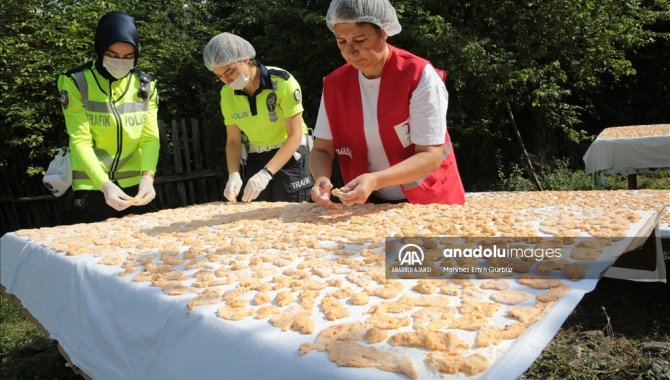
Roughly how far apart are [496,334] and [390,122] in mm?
1135

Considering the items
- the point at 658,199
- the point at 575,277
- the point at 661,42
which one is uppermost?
the point at 661,42

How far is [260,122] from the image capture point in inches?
103

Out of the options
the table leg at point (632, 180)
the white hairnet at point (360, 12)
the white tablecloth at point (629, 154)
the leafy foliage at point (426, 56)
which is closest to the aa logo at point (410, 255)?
the white hairnet at point (360, 12)

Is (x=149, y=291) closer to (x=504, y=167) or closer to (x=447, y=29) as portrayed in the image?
(x=447, y=29)

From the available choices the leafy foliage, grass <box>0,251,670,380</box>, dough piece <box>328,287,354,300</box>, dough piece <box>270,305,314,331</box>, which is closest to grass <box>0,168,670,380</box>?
grass <box>0,251,670,380</box>

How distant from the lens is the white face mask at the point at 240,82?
8.22 feet

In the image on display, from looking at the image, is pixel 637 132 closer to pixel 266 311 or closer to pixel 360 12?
pixel 360 12

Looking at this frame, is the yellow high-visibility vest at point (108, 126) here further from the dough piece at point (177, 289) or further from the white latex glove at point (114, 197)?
the dough piece at point (177, 289)

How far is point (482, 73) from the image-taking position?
623cm

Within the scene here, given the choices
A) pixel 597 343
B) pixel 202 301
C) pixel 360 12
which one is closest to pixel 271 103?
pixel 360 12

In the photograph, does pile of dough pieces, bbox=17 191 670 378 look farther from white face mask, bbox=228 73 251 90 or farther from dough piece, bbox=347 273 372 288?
white face mask, bbox=228 73 251 90

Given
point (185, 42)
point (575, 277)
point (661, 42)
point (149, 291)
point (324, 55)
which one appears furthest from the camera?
point (661, 42)

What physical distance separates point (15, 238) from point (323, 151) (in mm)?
1287

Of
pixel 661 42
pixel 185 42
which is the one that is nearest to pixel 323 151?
pixel 185 42
